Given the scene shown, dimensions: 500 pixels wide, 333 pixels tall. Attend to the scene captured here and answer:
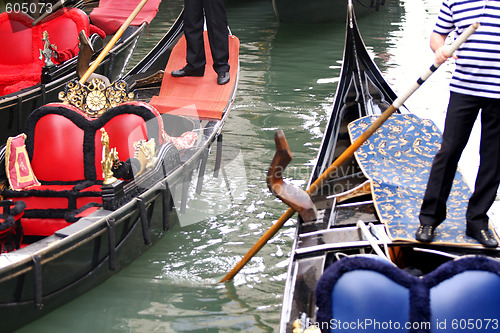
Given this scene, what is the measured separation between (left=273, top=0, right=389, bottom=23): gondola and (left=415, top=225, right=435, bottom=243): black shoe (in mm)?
5232

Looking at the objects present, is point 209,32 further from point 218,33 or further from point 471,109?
point 471,109

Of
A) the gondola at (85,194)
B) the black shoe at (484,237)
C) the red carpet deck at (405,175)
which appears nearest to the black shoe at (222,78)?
the gondola at (85,194)

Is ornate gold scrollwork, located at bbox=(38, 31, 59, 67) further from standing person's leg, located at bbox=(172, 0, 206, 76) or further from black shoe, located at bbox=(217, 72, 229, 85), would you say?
black shoe, located at bbox=(217, 72, 229, 85)

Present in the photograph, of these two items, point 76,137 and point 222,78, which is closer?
point 76,137

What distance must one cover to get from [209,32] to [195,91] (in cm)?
34

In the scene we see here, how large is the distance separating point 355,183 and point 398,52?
3684 mm

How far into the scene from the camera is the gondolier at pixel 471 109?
1667 millimetres

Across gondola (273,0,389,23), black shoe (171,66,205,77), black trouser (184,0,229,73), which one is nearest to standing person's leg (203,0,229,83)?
black trouser (184,0,229,73)

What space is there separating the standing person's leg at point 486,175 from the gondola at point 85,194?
1.11m

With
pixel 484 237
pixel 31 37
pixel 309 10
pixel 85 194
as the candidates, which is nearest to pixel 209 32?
pixel 31 37

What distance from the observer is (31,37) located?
3885 mm

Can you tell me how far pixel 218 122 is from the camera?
297cm

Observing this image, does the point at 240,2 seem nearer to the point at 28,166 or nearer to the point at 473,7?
the point at 28,166

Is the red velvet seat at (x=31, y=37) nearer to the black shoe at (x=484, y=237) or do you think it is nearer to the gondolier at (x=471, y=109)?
the gondolier at (x=471, y=109)
